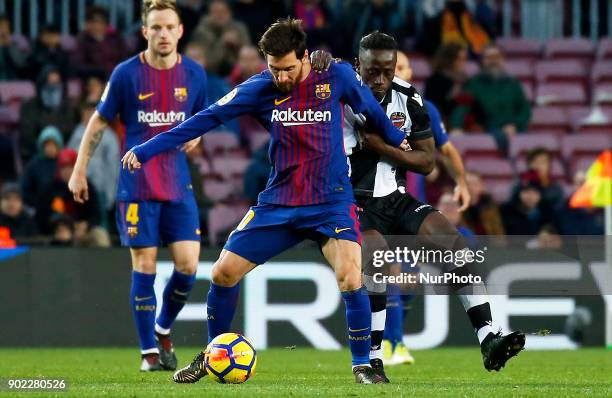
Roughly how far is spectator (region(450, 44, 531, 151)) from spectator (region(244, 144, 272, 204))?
2933 millimetres

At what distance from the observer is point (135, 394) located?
23.1 feet

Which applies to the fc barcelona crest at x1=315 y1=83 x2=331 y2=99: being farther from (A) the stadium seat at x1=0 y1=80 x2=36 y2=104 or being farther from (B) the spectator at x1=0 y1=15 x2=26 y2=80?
(B) the spectator at x1=0 y1=15 x2=26 y2=80

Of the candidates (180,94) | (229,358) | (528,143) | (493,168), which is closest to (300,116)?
(229,358)

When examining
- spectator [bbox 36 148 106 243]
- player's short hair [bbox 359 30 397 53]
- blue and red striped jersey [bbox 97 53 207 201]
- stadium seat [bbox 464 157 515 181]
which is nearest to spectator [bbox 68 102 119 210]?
spectator [bbox 36 148 106 243]

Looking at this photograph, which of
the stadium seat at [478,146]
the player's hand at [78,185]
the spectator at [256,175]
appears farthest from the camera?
the stadium seat at [478,146]

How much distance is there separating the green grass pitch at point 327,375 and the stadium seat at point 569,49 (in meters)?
6.45

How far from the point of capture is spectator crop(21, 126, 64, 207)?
47.6 feet

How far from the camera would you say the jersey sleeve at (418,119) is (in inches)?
339

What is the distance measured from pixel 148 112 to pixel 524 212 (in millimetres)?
6184

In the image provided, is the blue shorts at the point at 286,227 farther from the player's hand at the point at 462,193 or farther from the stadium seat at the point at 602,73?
the stadium seat at the point at 602,73

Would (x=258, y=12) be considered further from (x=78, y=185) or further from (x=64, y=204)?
(x=78, y=185)

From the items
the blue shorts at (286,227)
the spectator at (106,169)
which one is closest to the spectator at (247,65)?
the spectator at (106,169)

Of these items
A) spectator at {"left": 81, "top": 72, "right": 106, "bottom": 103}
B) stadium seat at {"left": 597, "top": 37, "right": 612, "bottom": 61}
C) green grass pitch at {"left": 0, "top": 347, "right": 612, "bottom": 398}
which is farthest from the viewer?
stadium seat at {"left": 597, "top": 37, "right": 612, "bottom": 61}

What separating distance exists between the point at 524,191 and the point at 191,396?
27.2 feet
